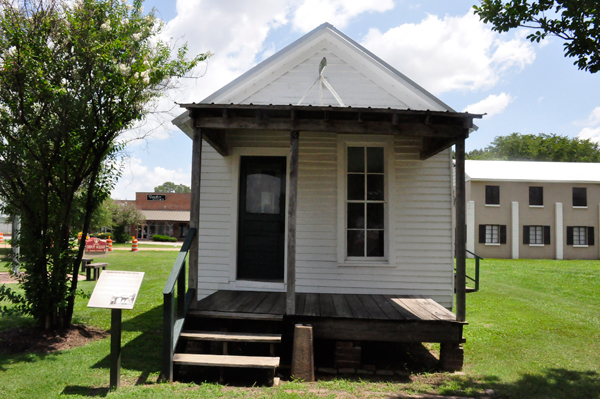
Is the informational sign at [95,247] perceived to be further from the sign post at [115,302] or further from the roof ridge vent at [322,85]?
the sign post at [115,302]

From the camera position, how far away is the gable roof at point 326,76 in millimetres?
6938

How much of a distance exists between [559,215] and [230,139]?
1029 inches

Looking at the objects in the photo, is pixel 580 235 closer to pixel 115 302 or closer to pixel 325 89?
pixel 325 89

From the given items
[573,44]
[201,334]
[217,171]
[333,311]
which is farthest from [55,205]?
[573,44]

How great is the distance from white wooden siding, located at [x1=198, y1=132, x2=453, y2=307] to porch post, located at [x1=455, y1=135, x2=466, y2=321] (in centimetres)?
127

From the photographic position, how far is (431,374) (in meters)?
5.11

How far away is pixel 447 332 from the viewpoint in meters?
5.10

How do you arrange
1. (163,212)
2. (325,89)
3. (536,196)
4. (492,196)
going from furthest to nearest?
1. (163,212)
2. (536,196)
3. (492,196)
4. (325,89)

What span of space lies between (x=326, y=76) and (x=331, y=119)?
7.18ft

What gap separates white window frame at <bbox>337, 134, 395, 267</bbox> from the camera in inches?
260

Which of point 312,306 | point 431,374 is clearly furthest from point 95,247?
point 431,374

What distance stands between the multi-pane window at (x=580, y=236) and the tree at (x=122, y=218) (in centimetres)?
3457

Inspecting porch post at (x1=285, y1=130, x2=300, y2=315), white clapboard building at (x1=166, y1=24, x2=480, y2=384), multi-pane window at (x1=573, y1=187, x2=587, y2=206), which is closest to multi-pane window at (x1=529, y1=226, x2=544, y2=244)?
multi-pane window at (x1=573, y1=187, x2=587, y2=206)

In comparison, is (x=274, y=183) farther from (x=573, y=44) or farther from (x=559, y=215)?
(x=559, y=215)
